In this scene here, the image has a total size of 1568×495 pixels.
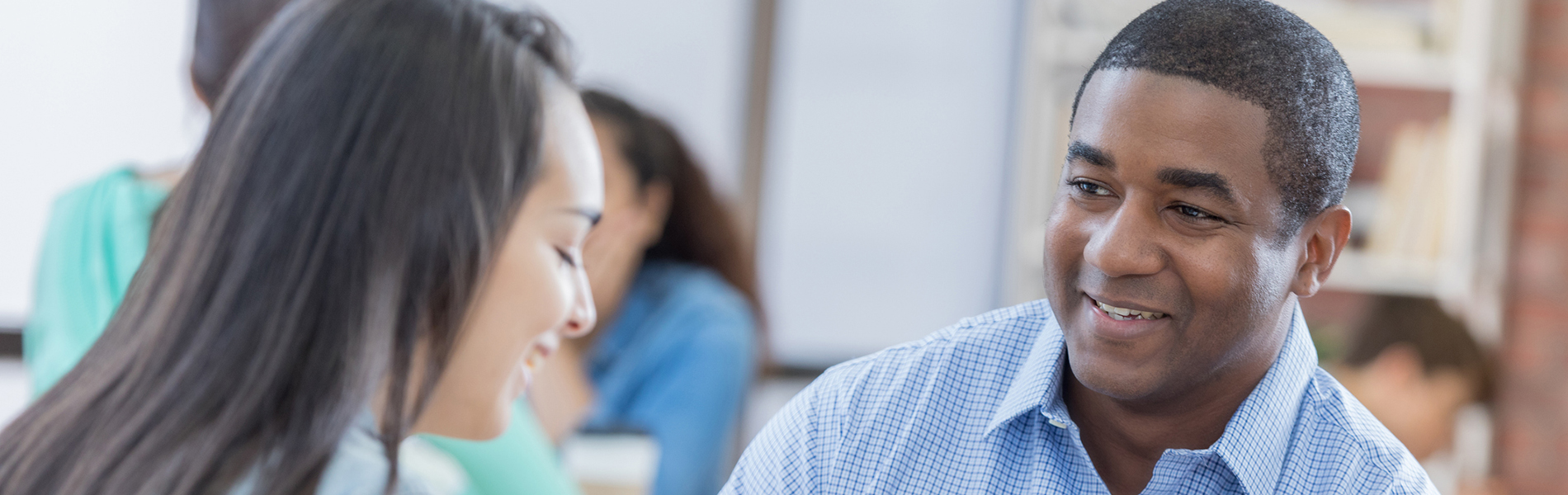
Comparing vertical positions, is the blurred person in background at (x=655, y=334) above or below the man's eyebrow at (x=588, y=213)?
below

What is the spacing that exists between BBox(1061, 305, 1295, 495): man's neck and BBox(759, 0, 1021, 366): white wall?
7.57ft

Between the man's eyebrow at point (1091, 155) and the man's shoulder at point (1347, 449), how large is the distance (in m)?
0.29

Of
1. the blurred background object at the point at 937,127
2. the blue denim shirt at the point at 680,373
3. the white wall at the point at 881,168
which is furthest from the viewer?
the white wall at the point at 881,168

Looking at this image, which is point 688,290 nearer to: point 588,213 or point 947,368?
point 947,368

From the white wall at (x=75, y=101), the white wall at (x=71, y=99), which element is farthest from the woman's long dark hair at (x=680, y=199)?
the white wall at (x=71, y=99)

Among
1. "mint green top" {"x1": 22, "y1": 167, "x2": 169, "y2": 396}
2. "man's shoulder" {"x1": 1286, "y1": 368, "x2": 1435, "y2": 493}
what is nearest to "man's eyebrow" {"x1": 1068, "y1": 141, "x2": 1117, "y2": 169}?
"man's shoulder" {"x1": 1286, "y1": 368, "x2": 1435, "y2": 493}

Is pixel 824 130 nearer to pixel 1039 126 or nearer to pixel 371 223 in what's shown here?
pixel 1039 126

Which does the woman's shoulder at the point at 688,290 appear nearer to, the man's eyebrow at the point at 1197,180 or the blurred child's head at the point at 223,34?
the blurred child's head at the point at 223,34

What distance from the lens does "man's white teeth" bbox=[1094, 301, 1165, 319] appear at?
97 cm

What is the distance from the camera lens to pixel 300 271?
2.48 ft

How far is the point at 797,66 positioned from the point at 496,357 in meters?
2.54

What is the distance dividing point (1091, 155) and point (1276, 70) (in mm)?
152

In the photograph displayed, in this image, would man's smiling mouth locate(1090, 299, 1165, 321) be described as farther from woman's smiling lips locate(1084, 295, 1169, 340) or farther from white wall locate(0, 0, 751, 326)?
white wall locate(0, 0, 751, 326)

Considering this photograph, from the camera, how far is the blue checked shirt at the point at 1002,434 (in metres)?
0.99
